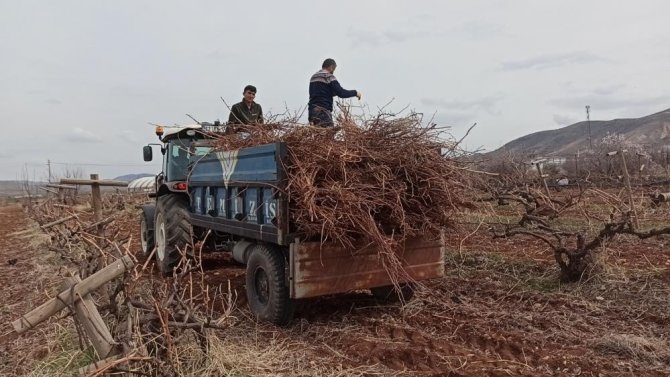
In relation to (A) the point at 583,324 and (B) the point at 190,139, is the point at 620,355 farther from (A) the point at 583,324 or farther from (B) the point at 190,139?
(B) the point at 190,139

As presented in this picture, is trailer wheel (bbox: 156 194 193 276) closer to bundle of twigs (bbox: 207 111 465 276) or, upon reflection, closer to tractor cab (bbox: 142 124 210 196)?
tractor cab (bbox: 142 124 210 196)

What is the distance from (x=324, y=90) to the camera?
22.2ft

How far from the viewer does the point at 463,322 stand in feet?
16.8

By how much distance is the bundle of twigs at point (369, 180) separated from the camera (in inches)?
181

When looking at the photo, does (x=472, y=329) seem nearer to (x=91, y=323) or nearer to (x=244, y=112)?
(x=91, y=323)

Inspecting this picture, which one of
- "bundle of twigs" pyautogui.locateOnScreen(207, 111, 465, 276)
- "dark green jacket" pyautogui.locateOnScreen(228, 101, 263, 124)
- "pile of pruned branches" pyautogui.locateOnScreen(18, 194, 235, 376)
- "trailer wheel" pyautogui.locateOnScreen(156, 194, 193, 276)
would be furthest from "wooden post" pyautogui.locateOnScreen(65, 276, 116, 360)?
"trailer wheel" pyautogui.locateOnScreen(156, 194, 193, 276)

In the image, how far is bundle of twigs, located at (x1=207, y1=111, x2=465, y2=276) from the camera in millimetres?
4609

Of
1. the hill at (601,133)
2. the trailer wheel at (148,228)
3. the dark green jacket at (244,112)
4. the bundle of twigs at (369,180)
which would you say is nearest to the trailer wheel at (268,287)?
the bundle of twigs at (369,180)

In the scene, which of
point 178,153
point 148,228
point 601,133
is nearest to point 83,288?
point 178,153

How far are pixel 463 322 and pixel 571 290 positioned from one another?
1800 mm

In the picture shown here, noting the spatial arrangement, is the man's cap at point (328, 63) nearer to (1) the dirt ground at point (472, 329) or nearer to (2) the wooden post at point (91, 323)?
(1) the dirt ground at point (472, 329)

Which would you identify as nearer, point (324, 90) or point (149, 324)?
point (149, 324)

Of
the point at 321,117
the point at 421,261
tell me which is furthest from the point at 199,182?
the point at 421,261

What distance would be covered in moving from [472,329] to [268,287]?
75.3 inches
